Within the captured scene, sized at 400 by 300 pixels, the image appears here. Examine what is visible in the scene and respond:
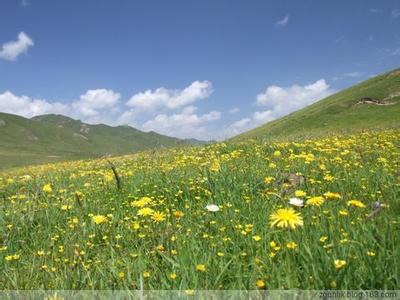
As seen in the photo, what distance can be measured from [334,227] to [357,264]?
0.85 meters

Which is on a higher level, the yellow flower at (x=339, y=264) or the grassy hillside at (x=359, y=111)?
the grassy hillside at (x=359, y=111)

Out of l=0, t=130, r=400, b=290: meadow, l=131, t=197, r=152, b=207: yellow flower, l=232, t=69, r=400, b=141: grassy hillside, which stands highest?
l=232, t=69, r=400, b=141: grassy hillside

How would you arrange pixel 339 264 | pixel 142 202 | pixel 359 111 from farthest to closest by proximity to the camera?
pixel 359 111
pixel 142 202
pixel 339 264

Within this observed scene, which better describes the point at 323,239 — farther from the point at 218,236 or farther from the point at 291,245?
the point at 218,236

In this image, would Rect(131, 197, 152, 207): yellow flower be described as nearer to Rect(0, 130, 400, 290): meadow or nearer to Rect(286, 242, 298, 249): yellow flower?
Rect(0, 130, 400, 290): meadow

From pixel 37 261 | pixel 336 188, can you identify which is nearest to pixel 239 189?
pixel 336 188

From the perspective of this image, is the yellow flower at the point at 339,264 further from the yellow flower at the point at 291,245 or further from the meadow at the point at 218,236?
the yellow flower at the point at 291,245

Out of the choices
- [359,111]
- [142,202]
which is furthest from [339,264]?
[359,111]

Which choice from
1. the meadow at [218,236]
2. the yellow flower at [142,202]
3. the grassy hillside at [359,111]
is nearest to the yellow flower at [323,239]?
the meadow at [218,236]

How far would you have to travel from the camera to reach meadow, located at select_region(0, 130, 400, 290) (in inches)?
135

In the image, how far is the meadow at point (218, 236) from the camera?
3430mm

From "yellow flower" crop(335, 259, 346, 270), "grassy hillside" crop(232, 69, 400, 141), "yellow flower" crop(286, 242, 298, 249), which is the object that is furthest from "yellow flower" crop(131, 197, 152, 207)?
"grassy hillside" crop(232, 69, 400, 141)

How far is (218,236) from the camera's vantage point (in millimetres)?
4762

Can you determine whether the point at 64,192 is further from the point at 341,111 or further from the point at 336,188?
the point at 341,111
